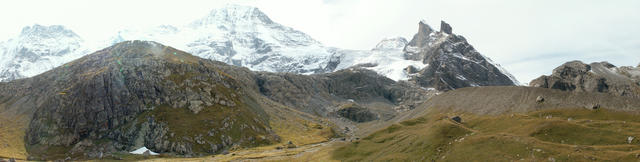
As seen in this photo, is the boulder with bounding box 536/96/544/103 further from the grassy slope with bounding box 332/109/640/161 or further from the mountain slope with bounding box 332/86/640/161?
the grassy slope with bounding box 332/109/640/161

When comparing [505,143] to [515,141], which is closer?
[515,141]

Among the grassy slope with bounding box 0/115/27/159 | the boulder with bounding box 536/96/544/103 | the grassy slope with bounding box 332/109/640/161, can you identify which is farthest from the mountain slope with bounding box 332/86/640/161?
the grassy slope with bounding box 0/115/27/159

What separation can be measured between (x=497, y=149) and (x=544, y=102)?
392 feet

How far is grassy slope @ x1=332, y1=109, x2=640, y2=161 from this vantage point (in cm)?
7119

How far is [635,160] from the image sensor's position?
62688mm

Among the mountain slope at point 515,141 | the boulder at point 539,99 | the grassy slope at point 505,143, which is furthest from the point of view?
the boulder at point 539,99

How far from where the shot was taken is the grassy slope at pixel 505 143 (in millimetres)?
71194

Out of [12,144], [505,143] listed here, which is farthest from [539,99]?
[12,144]

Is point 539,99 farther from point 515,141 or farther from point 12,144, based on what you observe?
point 12,144

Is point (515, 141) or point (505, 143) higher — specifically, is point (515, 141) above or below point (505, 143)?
above

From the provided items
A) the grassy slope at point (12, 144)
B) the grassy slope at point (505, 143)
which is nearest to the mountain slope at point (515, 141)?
the grassy slope at point (505, 143)

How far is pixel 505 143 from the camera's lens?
77438 millimetres

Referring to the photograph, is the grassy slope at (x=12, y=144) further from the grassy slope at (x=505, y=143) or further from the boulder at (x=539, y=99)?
the boulder at (x=539, y=99)

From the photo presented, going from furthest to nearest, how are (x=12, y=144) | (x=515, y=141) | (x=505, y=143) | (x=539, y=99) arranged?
1. (x=12, y=144)
2. (x=539, y=99)
3. (x=505, y=143)
4. (x=515, y=141)
